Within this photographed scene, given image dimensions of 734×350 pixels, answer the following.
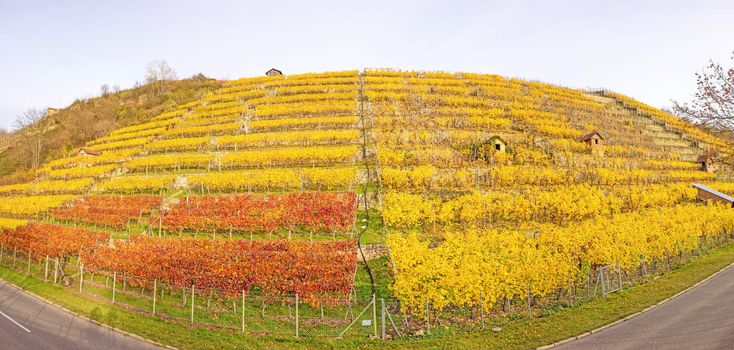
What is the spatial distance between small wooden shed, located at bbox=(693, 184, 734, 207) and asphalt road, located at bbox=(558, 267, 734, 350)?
1241 inches

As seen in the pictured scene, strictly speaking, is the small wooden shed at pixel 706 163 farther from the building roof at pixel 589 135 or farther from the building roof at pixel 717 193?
the building roof at pixel 589 135

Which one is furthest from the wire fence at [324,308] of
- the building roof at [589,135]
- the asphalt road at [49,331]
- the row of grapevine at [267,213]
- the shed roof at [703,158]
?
the shed roof at [703,158]

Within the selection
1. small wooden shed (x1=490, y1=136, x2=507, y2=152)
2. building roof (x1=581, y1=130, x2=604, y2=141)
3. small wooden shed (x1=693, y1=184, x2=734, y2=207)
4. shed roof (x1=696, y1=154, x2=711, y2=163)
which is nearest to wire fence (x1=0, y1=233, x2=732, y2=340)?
small wooden shed (x1=490, y1=136, x2=507, y2=152)

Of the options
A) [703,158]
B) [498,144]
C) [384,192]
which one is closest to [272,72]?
[498,144]

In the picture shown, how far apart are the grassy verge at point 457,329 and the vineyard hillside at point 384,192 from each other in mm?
1595

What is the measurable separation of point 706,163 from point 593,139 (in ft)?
74.7

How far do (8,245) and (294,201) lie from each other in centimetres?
2573

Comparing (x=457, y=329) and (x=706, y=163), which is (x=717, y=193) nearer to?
(x=706, y=163)

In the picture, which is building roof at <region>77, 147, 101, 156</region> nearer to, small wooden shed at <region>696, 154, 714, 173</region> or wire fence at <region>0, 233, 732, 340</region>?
wire fence at <region>0, 233, 732, 340</region>

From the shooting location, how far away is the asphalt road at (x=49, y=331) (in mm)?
15506

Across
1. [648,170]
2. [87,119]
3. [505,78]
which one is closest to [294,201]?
[648,170]

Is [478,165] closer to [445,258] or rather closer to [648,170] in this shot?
[445,258]

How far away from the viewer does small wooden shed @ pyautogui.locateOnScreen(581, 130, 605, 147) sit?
161 feet

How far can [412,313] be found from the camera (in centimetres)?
1684
